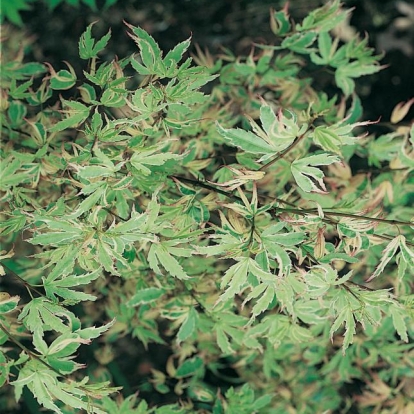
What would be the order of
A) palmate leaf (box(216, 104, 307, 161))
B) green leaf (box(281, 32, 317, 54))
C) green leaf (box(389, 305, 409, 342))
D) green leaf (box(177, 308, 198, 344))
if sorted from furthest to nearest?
green leaf (box(281, 32, 317, 54)), green leaf (box(177, 308, 198, 344)), green leaf (box(389, 305, 409, 342)), palmate leaf (box(216, 104, 307, 161))

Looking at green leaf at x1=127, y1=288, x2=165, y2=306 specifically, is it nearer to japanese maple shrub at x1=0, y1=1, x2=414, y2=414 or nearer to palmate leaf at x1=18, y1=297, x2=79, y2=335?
japanese maple shrub at x1=0, y1=1, x2=414, y2=414

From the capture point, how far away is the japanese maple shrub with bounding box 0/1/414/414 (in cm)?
94

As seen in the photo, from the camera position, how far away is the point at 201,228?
1083mm

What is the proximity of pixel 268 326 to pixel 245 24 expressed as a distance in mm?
1797

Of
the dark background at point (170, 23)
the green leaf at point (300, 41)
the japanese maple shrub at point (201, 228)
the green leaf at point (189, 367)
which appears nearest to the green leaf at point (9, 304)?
the japanese maple shrub at point (201, 228)

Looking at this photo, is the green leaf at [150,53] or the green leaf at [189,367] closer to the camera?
the green leaf at [150,53]

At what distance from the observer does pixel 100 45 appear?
105 cm

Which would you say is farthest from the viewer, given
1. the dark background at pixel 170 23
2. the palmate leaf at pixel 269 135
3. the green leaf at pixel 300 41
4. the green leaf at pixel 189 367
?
the dark background at pixel 170 23

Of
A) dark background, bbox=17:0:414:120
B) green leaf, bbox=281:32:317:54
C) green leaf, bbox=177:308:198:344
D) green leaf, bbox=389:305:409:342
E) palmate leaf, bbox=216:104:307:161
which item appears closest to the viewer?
palmate leaf, bbox=216:104:307:161

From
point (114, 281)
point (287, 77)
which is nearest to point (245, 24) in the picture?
point (287, 77)

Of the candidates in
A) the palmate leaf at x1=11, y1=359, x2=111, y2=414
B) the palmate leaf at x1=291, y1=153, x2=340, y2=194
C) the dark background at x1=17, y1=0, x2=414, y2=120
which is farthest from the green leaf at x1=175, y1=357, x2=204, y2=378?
the dark background at x1=17, y1=0, x2=414, y2=120

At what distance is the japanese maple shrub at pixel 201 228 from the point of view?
0.94m

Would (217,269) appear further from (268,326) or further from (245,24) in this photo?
(245,24)

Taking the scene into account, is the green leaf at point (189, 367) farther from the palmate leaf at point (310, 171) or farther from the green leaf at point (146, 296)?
the palmate leaf at point (310, 171)
